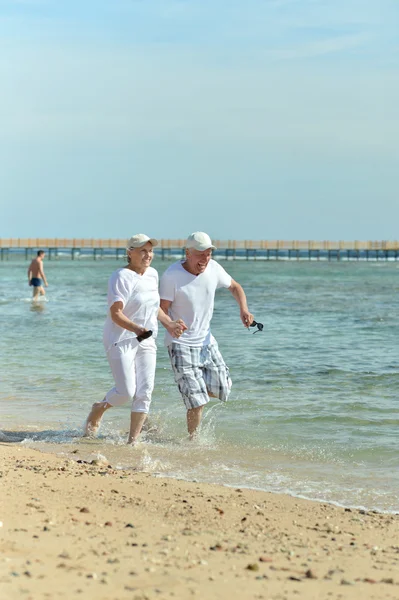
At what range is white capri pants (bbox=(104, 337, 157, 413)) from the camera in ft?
21.7

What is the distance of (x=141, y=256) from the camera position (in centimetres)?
645

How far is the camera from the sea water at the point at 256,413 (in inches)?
252

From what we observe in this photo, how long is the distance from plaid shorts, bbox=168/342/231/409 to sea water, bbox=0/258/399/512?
42cm

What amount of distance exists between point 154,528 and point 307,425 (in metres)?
3.84

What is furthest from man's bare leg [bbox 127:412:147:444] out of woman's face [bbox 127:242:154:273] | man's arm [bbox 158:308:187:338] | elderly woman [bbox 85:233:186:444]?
woman's face [bbox 127:242:154:273]

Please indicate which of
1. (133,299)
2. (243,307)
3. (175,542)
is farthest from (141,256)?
(175,542)

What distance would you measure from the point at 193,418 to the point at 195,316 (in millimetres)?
850

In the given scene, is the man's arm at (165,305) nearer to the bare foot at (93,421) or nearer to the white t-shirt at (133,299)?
the white t-shirt at (133,299)

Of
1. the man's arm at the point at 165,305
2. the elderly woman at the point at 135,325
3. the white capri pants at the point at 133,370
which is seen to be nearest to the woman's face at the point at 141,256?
the elderly woman at the point at 135,325

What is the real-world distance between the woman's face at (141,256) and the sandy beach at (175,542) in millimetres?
1442

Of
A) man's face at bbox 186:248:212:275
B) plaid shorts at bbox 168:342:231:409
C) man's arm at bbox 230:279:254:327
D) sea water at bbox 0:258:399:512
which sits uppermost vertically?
man's face at bbox 186:248:212:275

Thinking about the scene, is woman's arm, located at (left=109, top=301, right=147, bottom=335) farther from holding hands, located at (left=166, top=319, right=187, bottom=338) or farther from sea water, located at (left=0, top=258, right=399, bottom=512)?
sea water, located at (left=0, top=258, right=399, bottom=512)

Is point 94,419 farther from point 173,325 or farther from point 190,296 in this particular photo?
point 190,296

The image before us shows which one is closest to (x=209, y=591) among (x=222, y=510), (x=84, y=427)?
(x=222, y=510)
